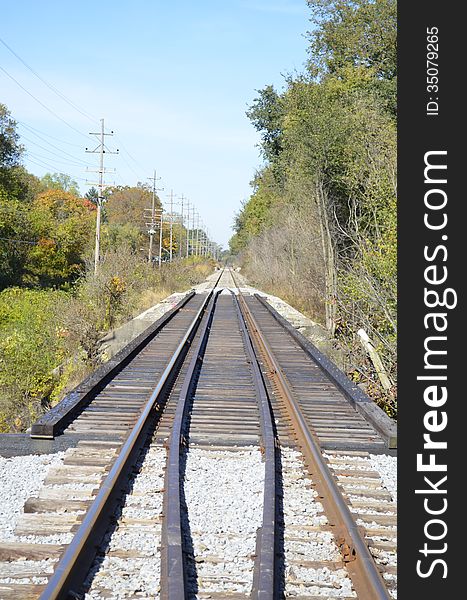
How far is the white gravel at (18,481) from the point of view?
15.7 ft

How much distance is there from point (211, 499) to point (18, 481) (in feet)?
5.27

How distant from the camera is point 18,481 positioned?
562 cm

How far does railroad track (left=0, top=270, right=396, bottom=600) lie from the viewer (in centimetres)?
386

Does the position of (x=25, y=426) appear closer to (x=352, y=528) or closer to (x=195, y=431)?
(x=195, y=431)

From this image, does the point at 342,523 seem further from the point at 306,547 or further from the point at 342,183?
the point at 342,183

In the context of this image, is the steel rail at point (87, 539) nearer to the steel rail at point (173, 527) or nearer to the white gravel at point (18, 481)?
the steel rail at point (173, 527)

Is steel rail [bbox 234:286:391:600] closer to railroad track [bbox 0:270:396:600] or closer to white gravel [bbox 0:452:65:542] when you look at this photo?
railroad track [bbox 0:270:396:600]

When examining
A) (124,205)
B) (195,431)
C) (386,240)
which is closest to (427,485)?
(195,431)

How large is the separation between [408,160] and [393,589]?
2.68 meters

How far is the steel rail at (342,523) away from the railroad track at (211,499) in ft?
0.04

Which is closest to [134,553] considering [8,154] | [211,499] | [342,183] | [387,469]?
[211,499]

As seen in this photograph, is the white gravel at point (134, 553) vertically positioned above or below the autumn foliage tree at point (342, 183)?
below

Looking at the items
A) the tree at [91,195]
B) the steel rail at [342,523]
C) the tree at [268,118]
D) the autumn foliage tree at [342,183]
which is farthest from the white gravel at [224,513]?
the tree at [91,195]

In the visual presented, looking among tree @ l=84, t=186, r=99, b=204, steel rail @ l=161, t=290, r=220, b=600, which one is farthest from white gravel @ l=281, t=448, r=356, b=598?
tree @ l=84, t=186, r=99, b=204
